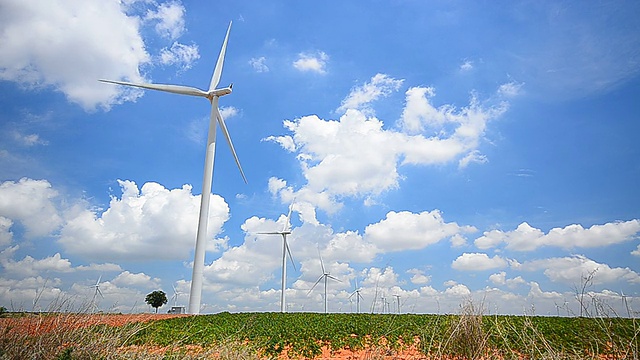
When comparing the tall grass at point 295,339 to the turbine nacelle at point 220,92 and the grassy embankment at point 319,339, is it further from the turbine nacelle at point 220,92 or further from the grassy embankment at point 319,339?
the turbine nacelle at point 220,92

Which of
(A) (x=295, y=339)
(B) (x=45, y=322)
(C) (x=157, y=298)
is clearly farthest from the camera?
(C) (x=157, y=298)

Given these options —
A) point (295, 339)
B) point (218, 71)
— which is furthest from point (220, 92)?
point (295, 339)

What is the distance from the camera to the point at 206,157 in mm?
41375

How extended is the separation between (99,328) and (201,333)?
23.9 ft

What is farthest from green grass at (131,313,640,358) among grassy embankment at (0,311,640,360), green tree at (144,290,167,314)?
green tree at (144,290,167,314)

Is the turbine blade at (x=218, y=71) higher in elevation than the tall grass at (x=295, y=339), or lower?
higher

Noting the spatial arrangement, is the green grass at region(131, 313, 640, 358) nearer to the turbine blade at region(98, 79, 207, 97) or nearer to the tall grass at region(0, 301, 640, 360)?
the tall grass at region(0, 301, 640, 360)

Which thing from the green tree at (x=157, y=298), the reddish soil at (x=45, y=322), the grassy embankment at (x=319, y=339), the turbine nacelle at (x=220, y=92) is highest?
the turbine nacelle at (x=220, y=92)

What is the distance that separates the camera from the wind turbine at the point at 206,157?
Result: 37.7 meters

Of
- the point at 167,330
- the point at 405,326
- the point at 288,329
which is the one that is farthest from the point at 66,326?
the point at 405,326

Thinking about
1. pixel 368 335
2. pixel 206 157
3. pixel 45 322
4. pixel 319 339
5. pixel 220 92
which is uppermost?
pixel 220 92

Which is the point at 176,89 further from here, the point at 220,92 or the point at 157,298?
the point at 157,298

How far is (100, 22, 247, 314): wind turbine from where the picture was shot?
37.7m

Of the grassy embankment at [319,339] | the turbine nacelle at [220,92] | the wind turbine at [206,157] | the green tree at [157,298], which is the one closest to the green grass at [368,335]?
the grassy embankment at [319,339]
